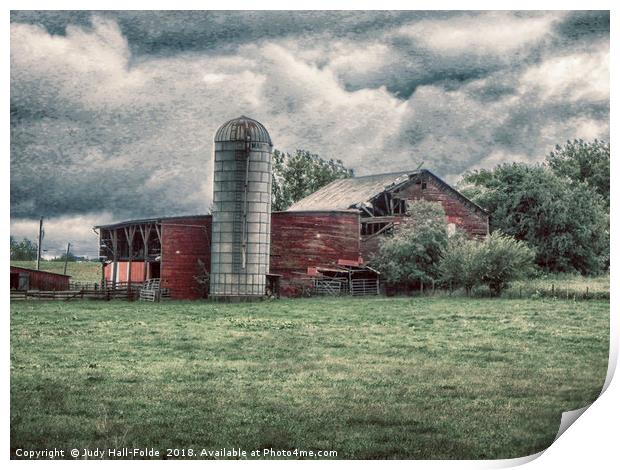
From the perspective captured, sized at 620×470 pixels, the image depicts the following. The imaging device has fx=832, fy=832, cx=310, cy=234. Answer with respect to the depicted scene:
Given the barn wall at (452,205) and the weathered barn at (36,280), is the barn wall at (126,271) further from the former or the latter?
the barn wall at (452,205)

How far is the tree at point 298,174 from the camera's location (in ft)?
21.8

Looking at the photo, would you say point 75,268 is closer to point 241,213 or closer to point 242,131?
point 242,131

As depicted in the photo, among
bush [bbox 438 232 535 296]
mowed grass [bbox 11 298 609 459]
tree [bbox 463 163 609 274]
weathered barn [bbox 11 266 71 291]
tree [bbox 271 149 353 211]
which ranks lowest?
mowed grass [bbox 11 298 609 459]

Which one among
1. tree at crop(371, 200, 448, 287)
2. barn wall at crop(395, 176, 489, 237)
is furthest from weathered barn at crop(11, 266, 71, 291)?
barn wall at crop(395, 176, 489, 237)

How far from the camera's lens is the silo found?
707cm

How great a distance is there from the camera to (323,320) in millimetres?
6812

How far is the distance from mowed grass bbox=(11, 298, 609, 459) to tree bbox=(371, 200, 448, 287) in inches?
20.9

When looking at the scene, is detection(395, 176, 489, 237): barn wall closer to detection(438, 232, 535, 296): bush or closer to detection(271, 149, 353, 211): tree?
detection(438, 232, 535, 296): bush

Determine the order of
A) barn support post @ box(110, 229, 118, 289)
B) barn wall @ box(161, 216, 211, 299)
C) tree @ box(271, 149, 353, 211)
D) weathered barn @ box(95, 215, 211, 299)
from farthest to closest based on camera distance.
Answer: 1. barn wall @ box(161, 216, 211, 299)
2. tree @ box(271, 149, 353, 211)
3. weathered barn @ box(95, 215, 211, 299)
4. barn support post @ box(110, 229, 118, 289)
